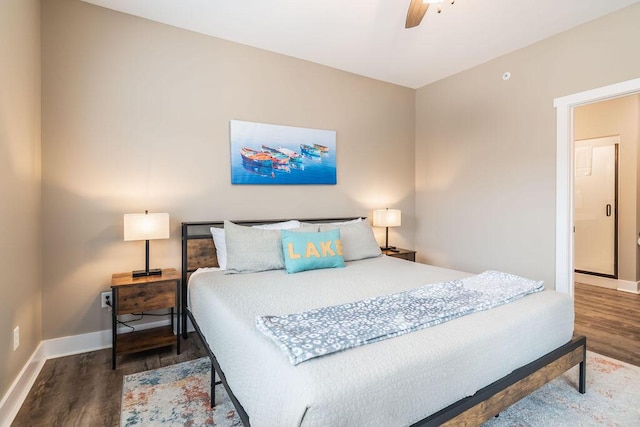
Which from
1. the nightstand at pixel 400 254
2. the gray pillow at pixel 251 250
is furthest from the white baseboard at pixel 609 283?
the gray pillow at pixel 251 250

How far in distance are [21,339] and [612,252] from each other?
6408 mm

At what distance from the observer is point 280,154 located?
3506 mm

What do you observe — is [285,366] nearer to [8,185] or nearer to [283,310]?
[283,310]

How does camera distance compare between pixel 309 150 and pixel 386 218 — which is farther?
pixel 386 218

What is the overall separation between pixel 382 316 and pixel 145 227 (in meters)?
1.93

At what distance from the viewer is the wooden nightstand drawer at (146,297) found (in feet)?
7.93

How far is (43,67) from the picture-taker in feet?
8.19

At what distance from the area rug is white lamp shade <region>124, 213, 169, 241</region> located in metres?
0.99

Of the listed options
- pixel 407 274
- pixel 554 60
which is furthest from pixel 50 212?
pixel 554 60

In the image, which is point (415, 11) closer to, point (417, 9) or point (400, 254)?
point (417, 9)

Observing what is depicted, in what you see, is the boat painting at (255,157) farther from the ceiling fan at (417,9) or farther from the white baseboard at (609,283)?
the white baseboard at (609,283)

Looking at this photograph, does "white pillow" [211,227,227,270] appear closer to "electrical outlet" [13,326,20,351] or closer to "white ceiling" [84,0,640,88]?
"electrical outlet" [13,326,20,351]

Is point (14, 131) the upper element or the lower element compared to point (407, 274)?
upper

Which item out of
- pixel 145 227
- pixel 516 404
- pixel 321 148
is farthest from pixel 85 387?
pixel 321 148
